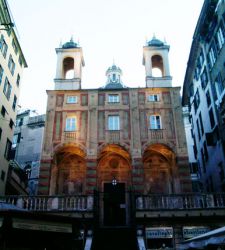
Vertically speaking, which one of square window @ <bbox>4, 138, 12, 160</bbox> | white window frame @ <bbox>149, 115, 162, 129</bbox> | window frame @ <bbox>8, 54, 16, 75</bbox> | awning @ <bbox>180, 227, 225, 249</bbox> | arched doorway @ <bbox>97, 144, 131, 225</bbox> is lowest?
awning @ <bbox>180, 227, 225, 249</bbox>

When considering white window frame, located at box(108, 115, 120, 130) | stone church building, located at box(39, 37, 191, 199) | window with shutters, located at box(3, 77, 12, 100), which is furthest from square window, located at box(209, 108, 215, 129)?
window with shutters, located at box(3, 77, 12, 100)

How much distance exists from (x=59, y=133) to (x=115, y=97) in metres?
6.39

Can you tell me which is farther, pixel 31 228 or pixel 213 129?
pixel 213 129

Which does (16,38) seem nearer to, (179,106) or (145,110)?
(145,110)

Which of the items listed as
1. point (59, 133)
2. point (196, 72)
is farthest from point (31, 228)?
point (196, 72)

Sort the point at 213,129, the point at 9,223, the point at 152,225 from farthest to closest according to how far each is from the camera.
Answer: the point at 213,129, the point at 152,225, the point at 9,223

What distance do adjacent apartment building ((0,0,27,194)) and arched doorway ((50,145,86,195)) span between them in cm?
506

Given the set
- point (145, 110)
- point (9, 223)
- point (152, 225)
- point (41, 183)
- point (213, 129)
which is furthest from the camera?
point (145, 110)

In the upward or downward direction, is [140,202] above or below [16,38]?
below

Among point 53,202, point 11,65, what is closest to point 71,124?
point 53,202

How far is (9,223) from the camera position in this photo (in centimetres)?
1087

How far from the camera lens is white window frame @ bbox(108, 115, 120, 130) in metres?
26.4

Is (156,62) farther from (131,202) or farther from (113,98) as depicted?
(131,202)

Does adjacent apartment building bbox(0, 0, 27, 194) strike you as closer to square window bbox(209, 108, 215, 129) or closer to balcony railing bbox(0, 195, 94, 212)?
balcony railing bbox(0, 195, 94, 212)
